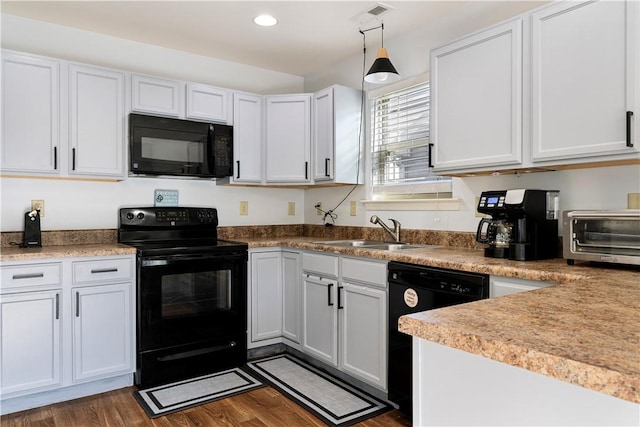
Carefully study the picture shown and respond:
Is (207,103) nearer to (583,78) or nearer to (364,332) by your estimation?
(364,332)

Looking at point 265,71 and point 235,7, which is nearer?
point 235,7

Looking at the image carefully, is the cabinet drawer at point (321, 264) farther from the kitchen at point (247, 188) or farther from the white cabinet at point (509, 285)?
the white cabinet at point (509, 285)

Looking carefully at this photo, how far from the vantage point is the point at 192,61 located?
3605mm

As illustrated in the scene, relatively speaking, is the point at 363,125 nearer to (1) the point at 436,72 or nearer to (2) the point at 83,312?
(1) the point at 436,72

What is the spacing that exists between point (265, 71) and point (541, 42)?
255 cm

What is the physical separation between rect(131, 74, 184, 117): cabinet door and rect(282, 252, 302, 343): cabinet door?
4.41 ft

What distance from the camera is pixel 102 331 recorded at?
2.62 meters

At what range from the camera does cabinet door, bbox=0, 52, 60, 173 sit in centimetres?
259

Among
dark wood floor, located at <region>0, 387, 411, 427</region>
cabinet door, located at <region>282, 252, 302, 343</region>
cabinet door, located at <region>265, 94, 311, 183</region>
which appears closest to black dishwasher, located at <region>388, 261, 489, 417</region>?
dark wood floor, located at <region>0, 387, 411, 427</region>

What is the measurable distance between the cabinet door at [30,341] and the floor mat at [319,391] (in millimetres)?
1234

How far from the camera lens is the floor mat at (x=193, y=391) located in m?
2.45

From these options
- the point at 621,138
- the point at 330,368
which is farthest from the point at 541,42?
the point at 330,368

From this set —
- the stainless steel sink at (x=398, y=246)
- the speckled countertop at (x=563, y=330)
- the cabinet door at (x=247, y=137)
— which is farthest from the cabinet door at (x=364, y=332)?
the cabinet door at (x=247, y=137)

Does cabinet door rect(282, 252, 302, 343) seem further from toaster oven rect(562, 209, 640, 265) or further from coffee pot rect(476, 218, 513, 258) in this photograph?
toaster oven rect(562, 209, 640, 265)
